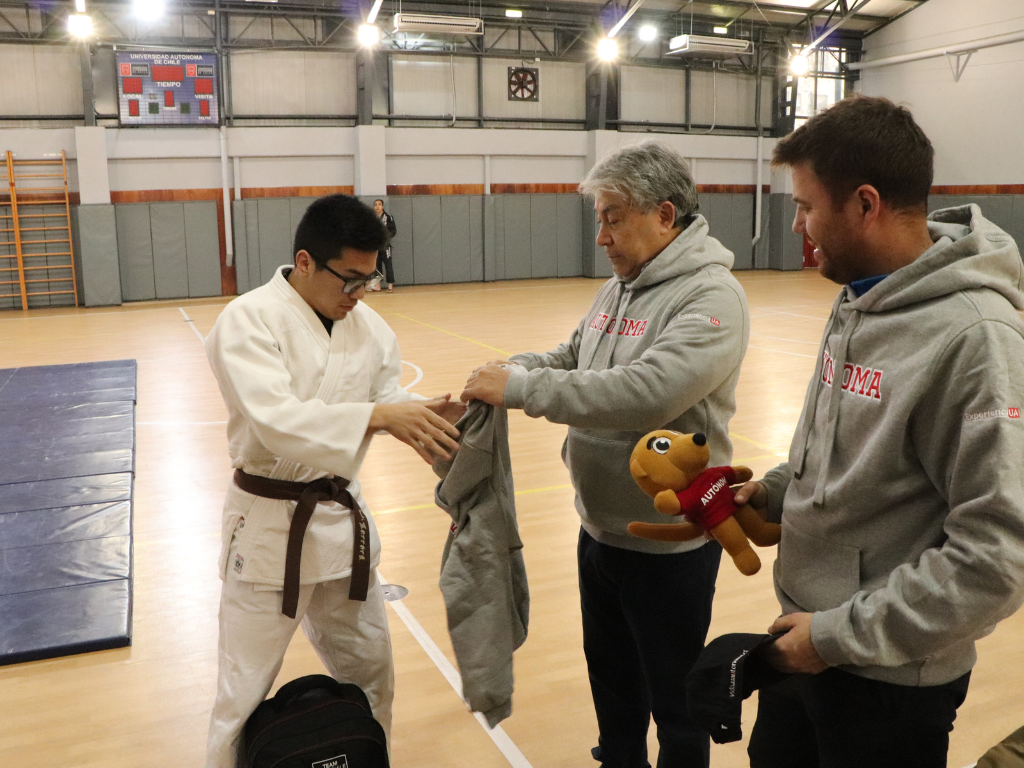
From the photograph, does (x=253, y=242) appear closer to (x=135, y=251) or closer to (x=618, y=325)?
(x=135, y=251)

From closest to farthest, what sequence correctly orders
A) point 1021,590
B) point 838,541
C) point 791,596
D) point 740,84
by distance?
point 1021,590 < point 838,541 < point 791,596 < point 740,84

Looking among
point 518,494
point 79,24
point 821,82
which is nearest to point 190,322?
point 79,24

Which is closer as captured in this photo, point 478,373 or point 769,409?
point 478,373

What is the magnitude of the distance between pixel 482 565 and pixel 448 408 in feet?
1.36

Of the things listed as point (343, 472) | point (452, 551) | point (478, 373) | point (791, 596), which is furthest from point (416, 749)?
point (791, 596)

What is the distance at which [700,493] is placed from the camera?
174 cm

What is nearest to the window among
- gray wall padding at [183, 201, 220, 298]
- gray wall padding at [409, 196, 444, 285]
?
gray wall padding at [409, 196, 444, 285]

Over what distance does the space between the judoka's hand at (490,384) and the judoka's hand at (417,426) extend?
13 cm

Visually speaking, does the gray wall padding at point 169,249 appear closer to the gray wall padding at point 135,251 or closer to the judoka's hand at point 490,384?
the gray wall padding at point 135,251

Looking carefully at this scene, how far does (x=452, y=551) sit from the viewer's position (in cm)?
225

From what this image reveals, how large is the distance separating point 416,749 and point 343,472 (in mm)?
1139

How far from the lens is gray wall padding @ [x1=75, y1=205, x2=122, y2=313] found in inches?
547

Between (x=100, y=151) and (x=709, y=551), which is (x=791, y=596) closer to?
(x=709, y=551)

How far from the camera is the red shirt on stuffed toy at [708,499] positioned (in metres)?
1.74
